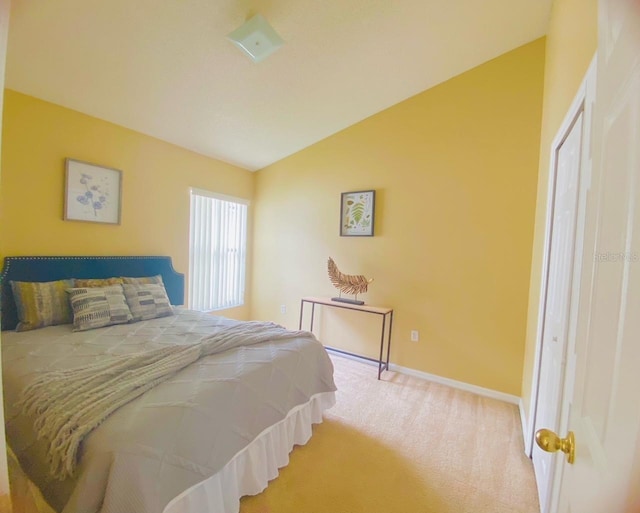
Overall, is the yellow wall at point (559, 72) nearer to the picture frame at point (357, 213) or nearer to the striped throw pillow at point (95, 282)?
the picture frame at point (357, 213)

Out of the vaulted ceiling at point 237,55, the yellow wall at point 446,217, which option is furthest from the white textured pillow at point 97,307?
the yellow wall at point 446,217

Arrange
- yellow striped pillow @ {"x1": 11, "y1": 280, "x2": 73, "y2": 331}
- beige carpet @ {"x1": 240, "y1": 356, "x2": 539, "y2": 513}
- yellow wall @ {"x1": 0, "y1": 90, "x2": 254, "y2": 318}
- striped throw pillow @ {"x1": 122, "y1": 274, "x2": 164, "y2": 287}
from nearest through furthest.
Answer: beige carpet @ {"x1": 240, "y1": 356, "x2": 539, "y2": 513}
yellow striped pillow @ {"x1": 11, "y1": 280, "x2": 73, "y2": 331}
yellow wall @ {"x1": 0, "y1": 90, "x2": 254, "y2": 318}
striped throw pillow @ {"x1": 122, "y1": 274, "x2": 164, "y2": 287}

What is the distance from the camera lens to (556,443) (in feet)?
2.23

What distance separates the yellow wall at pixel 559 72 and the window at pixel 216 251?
339 cm

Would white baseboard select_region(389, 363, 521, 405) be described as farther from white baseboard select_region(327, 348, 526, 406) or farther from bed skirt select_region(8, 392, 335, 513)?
bed skirt select_region(8, 392, 335, 513)

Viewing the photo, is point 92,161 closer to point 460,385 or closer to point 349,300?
point 349,300

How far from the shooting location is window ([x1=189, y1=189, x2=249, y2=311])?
3.59m

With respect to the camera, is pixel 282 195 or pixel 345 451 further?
pixel 282 195

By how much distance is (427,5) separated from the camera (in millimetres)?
1953

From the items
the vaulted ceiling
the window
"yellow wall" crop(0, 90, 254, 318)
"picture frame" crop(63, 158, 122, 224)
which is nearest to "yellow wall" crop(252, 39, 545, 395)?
the vaulted ceiling

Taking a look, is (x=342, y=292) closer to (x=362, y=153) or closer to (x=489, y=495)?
(x=362, y=153)

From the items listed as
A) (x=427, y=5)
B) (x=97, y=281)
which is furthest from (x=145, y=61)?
(x=427, y=5)

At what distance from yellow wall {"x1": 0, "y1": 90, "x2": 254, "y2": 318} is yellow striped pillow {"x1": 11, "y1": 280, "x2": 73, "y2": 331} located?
33cm

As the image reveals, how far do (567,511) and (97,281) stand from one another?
10.2ft
